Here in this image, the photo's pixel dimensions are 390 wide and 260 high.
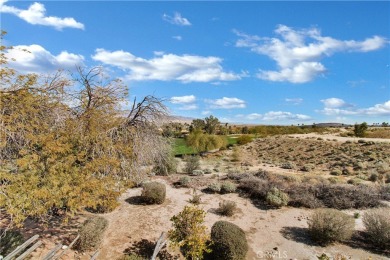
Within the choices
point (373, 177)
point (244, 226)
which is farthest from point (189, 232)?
point (373, 177)

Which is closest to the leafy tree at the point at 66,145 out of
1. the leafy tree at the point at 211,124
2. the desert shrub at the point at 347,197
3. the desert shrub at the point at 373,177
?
the desert shrub at the point at 347,197

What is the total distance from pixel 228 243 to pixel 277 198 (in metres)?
6.01

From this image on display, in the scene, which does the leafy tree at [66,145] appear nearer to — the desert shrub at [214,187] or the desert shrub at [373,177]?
the desert shrub at [214,187]

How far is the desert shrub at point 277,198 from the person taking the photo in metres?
15.3

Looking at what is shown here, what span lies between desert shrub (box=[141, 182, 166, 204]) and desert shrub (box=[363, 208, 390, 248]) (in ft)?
31.0

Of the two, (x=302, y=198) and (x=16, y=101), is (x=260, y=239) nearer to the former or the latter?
(x=302, y=198)

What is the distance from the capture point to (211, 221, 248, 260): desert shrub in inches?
403

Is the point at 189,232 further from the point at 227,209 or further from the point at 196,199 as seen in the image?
the point at 196,199

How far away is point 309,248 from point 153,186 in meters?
8.00

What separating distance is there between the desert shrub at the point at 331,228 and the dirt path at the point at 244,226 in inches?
14.7

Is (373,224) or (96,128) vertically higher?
(96,128)

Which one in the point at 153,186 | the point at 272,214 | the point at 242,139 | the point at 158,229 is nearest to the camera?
the point at 158,229

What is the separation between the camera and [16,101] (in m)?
10.2

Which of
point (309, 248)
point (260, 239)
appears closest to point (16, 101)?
point (260, 239)
